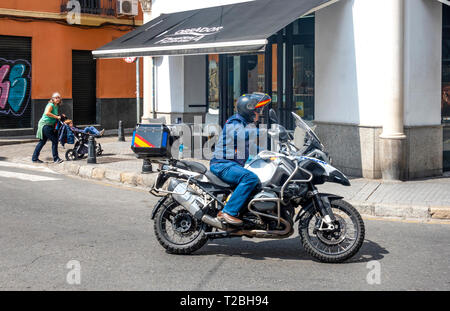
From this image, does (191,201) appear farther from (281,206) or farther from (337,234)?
(337,234)

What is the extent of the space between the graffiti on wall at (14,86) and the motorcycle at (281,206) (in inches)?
622

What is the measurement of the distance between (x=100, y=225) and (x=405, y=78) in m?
6.04

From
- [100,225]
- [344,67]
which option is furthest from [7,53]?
[100,225]

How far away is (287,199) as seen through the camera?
650 cm

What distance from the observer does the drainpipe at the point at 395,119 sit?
37.1 feet

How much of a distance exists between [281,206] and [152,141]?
140 cm

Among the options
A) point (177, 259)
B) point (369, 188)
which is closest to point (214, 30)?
point (369, 188)

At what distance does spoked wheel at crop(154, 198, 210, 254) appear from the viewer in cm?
673

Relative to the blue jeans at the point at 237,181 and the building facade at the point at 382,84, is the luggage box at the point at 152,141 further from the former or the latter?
the building facade at the point at 382,84

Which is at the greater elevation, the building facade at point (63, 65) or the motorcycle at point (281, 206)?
the building facade at point (63, 65)

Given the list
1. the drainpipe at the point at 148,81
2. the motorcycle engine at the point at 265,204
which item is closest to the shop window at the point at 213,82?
the drainpipe at the point at 148,81

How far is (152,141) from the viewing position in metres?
6.65

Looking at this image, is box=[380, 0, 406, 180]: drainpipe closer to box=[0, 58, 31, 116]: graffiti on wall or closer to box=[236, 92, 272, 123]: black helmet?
box=[236, 92, 272, 123]: black helmet

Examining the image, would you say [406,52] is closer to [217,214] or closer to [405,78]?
[405,78]
